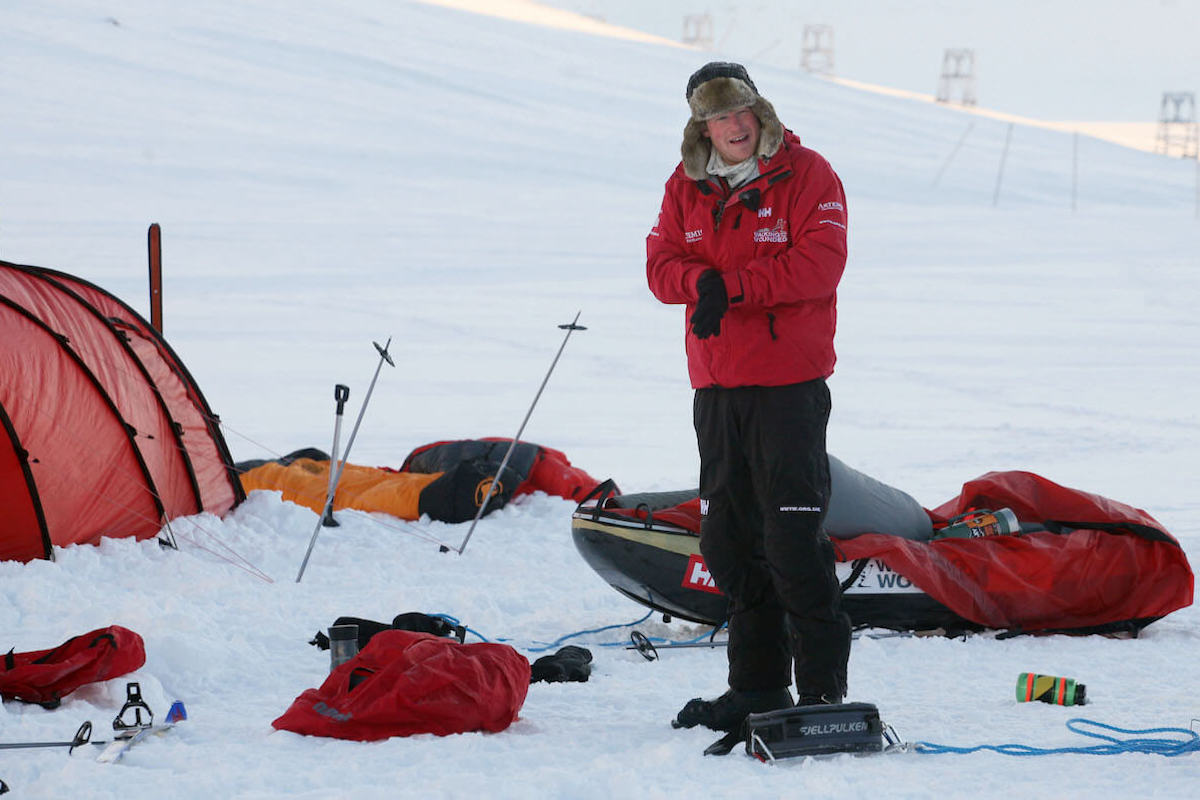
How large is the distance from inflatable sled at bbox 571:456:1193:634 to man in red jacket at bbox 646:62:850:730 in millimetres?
1208

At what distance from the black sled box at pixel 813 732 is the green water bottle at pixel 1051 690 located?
807 millimetres

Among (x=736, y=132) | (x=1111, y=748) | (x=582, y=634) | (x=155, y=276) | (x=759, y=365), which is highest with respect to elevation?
(x=736, y=132)

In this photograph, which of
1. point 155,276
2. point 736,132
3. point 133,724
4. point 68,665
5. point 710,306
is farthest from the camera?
point 155,276

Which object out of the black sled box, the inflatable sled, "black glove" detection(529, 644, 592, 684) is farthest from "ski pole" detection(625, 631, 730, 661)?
the black sled box

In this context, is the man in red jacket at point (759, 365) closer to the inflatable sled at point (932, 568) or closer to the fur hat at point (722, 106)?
the fur hat at point (722, 106)

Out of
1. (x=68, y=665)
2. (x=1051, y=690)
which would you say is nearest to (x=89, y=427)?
(x=68, y=665)

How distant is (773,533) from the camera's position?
309cm

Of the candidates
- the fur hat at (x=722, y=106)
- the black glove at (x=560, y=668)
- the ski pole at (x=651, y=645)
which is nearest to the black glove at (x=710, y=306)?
the fur hat at (x=722, y=106)

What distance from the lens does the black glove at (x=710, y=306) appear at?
9.92ft

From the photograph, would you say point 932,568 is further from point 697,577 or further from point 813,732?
point 813,732

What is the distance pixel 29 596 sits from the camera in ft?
14.8

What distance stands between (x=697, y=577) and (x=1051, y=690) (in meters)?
1.25

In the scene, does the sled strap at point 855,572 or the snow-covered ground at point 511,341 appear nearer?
the snow-covered ground at point 511,341

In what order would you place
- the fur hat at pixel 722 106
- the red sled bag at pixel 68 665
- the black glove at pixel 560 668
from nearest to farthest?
the fur hat at pixel 722 106, the red sled bag at pixel 68 665, the black glove at pixel 560 668
